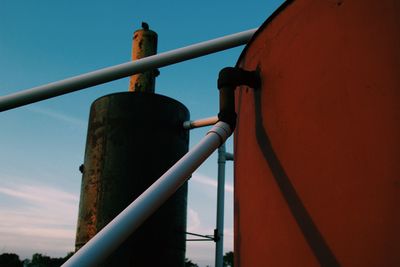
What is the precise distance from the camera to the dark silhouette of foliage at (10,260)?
41.7 metres

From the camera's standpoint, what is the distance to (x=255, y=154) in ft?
5.29

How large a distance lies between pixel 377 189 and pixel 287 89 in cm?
54

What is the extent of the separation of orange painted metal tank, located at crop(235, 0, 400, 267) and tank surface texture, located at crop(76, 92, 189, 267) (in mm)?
2365

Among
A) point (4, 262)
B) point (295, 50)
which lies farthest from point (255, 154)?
point (4, 262)

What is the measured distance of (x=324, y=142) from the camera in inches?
50.8

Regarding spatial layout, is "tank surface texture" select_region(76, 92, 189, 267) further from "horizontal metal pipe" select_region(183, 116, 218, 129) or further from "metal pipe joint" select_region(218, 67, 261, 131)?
"metal pipe joint" select_region(218, 67, 261, 131)

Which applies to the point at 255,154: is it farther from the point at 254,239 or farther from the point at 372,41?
the point at 372,41

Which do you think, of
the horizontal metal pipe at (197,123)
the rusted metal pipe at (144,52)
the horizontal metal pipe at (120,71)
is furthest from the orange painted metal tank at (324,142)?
the rusted metal pipe at (144,52)

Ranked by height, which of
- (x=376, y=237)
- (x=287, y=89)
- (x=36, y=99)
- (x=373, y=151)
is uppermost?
(x=36, y=99)

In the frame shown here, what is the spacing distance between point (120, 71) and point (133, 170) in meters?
1.45

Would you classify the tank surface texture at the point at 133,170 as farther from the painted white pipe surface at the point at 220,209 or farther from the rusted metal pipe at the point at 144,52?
the painted white pipe surface at the point at 220,209

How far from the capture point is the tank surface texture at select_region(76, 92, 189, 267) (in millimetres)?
3859

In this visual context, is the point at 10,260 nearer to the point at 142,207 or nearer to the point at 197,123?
the point at 197,123

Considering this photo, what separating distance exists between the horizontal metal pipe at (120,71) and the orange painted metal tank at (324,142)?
92cm
